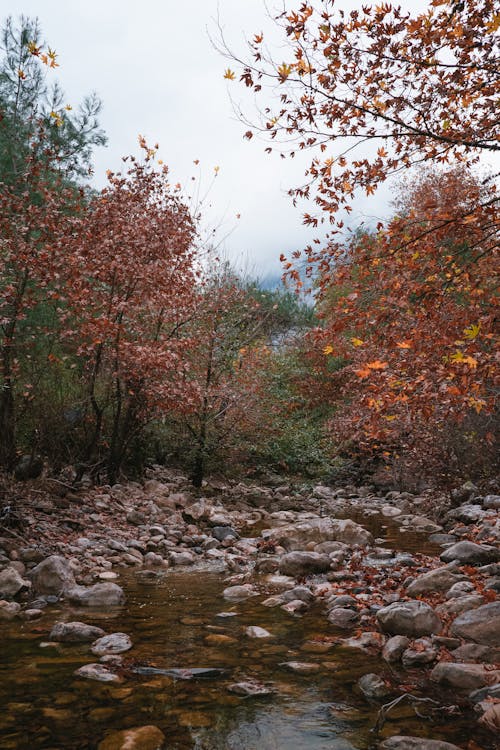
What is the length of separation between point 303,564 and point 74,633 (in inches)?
133

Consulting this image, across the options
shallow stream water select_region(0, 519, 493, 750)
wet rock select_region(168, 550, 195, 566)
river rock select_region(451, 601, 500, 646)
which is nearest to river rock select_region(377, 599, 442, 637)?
river rock select_region(451, 601, 500, 646)

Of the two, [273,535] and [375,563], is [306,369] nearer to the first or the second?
[273,535]

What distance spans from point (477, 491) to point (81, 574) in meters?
8.24

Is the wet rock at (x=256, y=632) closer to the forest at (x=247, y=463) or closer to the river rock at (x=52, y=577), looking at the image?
the forest at (x=247, y=463)

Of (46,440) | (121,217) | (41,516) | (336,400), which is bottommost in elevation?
(41,516)

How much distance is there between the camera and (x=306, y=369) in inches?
934

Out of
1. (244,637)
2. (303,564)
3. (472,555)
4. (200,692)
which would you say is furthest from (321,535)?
(200,692)

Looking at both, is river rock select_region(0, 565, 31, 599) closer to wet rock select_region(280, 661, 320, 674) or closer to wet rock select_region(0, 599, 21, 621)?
wet rock select_region(0, 599, 21, 621)

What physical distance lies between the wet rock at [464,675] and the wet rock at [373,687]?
14.4 inches

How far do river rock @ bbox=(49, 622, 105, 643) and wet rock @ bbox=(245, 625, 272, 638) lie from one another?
1.23m

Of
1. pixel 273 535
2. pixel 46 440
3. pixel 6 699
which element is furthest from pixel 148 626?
pixel 46 440

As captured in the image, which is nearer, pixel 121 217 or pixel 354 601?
pixel 354 601

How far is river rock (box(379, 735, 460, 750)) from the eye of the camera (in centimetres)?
296

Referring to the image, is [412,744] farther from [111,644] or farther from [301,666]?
[111,644]
